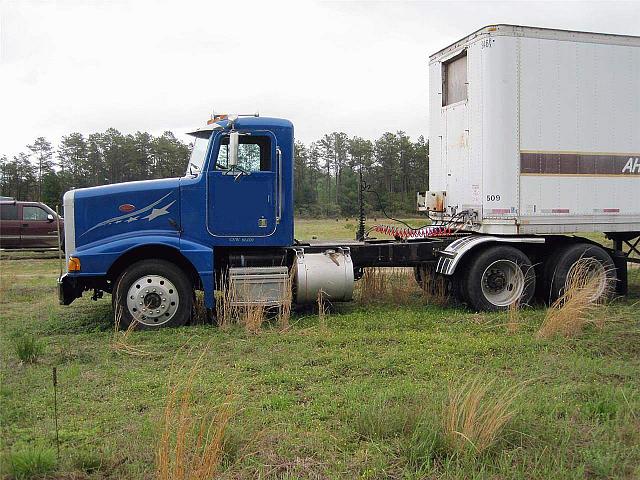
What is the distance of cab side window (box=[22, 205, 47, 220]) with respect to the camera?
21.3 meters

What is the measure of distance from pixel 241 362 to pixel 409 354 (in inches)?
70.7

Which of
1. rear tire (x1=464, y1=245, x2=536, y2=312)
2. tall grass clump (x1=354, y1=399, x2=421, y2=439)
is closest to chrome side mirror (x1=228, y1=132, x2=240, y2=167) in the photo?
rear tire (x1=464, y1=245, x2=536, y2=312)

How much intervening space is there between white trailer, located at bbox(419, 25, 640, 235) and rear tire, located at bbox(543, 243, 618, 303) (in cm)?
38

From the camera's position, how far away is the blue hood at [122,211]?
8719 mm

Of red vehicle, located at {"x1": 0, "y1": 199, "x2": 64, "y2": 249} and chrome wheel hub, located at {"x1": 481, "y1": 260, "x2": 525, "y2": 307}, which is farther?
red vehicle, located at {"x1": 0, "y1": 199, "x2": 64, "y2": 249}

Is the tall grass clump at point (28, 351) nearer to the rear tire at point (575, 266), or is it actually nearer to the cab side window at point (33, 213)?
the rear tire at point (575, 266)

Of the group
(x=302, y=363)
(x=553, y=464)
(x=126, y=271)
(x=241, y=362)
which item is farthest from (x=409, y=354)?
(x=126, y=271)

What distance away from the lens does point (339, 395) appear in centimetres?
537

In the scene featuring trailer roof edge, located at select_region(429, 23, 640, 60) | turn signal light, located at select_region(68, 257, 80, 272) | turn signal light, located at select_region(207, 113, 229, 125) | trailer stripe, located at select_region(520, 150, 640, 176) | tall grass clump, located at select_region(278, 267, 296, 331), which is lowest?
tall grass clump, located at select_region(278, 267, 296, 331)

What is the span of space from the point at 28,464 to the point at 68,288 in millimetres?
5187

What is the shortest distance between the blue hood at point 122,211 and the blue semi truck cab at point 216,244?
0.01 meters

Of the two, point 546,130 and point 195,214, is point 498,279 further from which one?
point 195,214

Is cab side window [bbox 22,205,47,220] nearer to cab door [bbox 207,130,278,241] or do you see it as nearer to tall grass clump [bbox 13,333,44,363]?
cab door [bbox 207,130,278,241]

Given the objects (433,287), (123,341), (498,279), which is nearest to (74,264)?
(123,341)
